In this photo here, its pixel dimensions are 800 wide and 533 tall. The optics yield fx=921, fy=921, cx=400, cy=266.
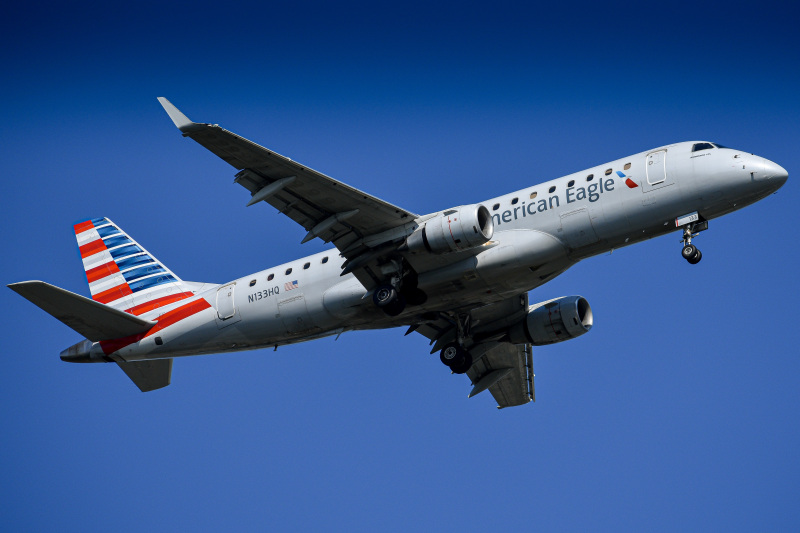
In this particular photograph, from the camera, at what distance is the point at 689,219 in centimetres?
2919

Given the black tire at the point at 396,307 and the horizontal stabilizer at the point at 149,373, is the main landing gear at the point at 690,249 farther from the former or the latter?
the horizontal stabilizer at the point at 149,373

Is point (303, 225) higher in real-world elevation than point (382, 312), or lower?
higher

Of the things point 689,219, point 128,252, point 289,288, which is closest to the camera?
point 689,219

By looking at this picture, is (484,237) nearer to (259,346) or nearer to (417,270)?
(417,270)

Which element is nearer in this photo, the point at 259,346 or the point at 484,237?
the point at 484,237

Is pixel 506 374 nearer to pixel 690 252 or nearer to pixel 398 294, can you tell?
pixel 398 294

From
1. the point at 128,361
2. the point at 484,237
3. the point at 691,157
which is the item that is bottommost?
the point at 128,361

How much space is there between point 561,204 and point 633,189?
232 cm

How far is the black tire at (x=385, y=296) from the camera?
3105 cm

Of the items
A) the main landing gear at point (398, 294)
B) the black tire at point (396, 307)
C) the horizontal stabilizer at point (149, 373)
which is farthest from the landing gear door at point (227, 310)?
the black tire at point (396, 307)

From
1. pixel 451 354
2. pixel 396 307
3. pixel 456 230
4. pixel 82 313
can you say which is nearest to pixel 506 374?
pixel 451 354

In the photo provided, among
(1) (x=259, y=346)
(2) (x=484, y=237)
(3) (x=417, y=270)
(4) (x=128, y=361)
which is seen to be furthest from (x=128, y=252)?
(2) (x=484, y=237)

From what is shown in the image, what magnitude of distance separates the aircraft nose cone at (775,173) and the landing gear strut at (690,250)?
272 centimetres

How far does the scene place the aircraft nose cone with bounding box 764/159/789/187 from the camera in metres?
28.6
